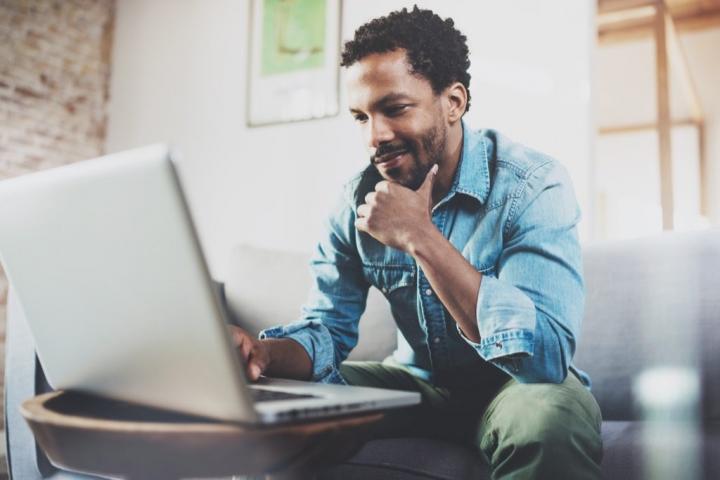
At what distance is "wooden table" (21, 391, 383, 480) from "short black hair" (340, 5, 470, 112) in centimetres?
85

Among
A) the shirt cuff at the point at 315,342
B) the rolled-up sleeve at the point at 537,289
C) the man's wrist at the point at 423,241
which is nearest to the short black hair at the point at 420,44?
the rolled-up sleeve at the point at 537,289

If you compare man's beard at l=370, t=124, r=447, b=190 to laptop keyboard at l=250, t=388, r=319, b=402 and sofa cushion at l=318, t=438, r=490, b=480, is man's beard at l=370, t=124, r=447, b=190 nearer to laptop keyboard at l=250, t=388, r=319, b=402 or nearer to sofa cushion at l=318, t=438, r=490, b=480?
sofa cushion at l=318, t=438, r=490, b=480

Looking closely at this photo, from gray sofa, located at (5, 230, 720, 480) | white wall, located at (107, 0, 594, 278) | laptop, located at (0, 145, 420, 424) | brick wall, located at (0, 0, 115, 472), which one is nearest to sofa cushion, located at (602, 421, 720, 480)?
gray sofa, located at (5, 230, 720, 480)

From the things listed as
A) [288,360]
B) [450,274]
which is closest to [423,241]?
[450,274]

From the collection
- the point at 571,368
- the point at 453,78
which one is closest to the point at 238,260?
the point at 453,78

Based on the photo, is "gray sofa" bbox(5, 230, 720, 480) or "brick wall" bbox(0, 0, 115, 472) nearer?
"gray sofa" bbox(5, 230, 720, 480)

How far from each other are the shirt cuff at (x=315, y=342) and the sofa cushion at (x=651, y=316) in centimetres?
72

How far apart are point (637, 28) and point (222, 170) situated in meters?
2.06

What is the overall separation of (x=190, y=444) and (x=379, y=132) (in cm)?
82

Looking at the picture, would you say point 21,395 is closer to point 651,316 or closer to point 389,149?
point 389,149

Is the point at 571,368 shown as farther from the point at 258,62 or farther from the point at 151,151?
the point at 258,62

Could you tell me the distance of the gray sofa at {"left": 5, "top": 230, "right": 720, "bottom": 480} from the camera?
123cm

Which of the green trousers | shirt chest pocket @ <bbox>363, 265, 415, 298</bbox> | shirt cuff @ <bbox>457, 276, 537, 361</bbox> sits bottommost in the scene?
the green trousers

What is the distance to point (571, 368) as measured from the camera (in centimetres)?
133
